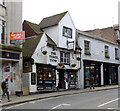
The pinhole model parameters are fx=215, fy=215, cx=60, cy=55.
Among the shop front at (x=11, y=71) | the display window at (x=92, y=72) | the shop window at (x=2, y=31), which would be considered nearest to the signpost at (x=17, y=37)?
the shop window at (x=2, y=31)

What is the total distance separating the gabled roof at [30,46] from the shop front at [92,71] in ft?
27.6

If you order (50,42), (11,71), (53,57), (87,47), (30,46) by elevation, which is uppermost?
(87,47)

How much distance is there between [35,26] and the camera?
23500 millimetres

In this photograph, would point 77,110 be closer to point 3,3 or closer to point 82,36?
point 3,3

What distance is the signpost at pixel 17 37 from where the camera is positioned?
17344 mm

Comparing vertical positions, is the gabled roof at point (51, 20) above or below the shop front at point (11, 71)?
above

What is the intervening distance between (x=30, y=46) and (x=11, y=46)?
313 centimetres

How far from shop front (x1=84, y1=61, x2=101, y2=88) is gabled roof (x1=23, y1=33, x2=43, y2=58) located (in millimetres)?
8421

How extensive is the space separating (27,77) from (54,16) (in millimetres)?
8677

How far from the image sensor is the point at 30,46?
20391 mm

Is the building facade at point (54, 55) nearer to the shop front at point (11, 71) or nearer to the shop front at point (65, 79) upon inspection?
the shop front at point (65, 79)

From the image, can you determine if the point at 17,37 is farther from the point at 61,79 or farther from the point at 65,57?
the point at 61,79

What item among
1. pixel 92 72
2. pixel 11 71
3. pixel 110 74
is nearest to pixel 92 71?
pixel 92 72

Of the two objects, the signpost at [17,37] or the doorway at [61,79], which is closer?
the signpost at [17,37]
